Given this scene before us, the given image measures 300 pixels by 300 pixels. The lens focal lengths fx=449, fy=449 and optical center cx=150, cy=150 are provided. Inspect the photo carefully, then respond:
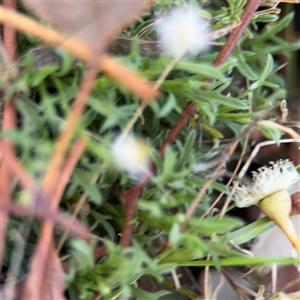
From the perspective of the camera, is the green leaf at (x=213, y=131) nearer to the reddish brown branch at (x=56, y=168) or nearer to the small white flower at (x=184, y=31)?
the small white flower at (x=184, y=31)

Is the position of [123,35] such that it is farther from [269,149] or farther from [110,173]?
[269,149]

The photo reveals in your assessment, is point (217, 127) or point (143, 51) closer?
point (143, 51)

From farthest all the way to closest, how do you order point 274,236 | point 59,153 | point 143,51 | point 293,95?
point 293,95 → point 274,236 → point 143,51 → point 59,153

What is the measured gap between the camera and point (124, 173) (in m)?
0.41

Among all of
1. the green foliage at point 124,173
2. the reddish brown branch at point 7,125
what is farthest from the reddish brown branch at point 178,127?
the reddish brown branch at point 7,125

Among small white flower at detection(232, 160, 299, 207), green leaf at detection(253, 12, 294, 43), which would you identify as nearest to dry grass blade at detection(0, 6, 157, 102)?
small white flower at detection(232, 160, 299, 207)

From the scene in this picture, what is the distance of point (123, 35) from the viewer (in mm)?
479

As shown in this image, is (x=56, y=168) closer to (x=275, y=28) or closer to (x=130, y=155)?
(x=130, y=155)

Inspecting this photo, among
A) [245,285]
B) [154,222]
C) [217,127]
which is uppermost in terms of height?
[217,127]

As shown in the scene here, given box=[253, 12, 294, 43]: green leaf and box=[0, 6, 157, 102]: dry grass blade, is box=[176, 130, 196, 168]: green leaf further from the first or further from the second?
box=[253, 12, 294, 43]: green leaf

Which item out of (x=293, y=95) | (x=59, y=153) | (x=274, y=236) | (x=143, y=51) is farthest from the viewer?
(x=293, y=95)

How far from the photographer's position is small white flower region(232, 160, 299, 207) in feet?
1.64

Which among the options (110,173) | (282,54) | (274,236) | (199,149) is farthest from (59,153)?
(282,54)

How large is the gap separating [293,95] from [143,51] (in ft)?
1.09
